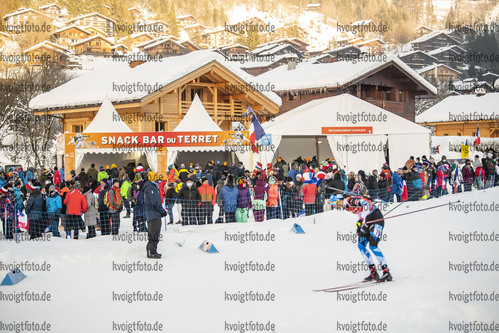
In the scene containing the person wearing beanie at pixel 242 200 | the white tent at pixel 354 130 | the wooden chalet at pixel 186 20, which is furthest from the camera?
the wooden chalet at pixel 186 20

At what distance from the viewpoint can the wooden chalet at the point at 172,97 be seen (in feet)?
88.4

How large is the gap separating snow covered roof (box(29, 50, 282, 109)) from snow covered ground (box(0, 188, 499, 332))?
13.3 metres

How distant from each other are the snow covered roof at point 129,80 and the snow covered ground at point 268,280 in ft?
43.8

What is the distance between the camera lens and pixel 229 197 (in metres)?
13.9

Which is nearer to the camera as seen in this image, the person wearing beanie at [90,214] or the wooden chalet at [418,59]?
the person wearing beanie at [90,214]

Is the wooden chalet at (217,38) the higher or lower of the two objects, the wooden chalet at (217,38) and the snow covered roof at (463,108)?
the higher

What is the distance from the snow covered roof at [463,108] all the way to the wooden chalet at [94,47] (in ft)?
Answer: 221

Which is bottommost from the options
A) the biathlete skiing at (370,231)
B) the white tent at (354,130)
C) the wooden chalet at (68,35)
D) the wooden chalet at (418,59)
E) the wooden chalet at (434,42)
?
the biathlete skiing at (370,231)

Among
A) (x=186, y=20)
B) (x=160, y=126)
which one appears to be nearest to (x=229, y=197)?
(x=160, y=126)

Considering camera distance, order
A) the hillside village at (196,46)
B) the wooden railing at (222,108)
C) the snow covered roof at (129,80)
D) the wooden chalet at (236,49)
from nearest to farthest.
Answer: the snow covered roof at (129,80), the wooden railing at (222,108), the hillside village at (196,46), the wooden chalet at (236,49)

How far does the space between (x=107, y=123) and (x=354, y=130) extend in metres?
11.6

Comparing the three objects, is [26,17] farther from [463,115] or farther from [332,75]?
[332,75]

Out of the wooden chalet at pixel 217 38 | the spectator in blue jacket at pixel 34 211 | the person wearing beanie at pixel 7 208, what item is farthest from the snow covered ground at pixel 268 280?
the wooden chalet at pixel 217 38

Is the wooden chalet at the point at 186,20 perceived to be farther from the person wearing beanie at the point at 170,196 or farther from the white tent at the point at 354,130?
the person wearing beanie at the point at 170,196
